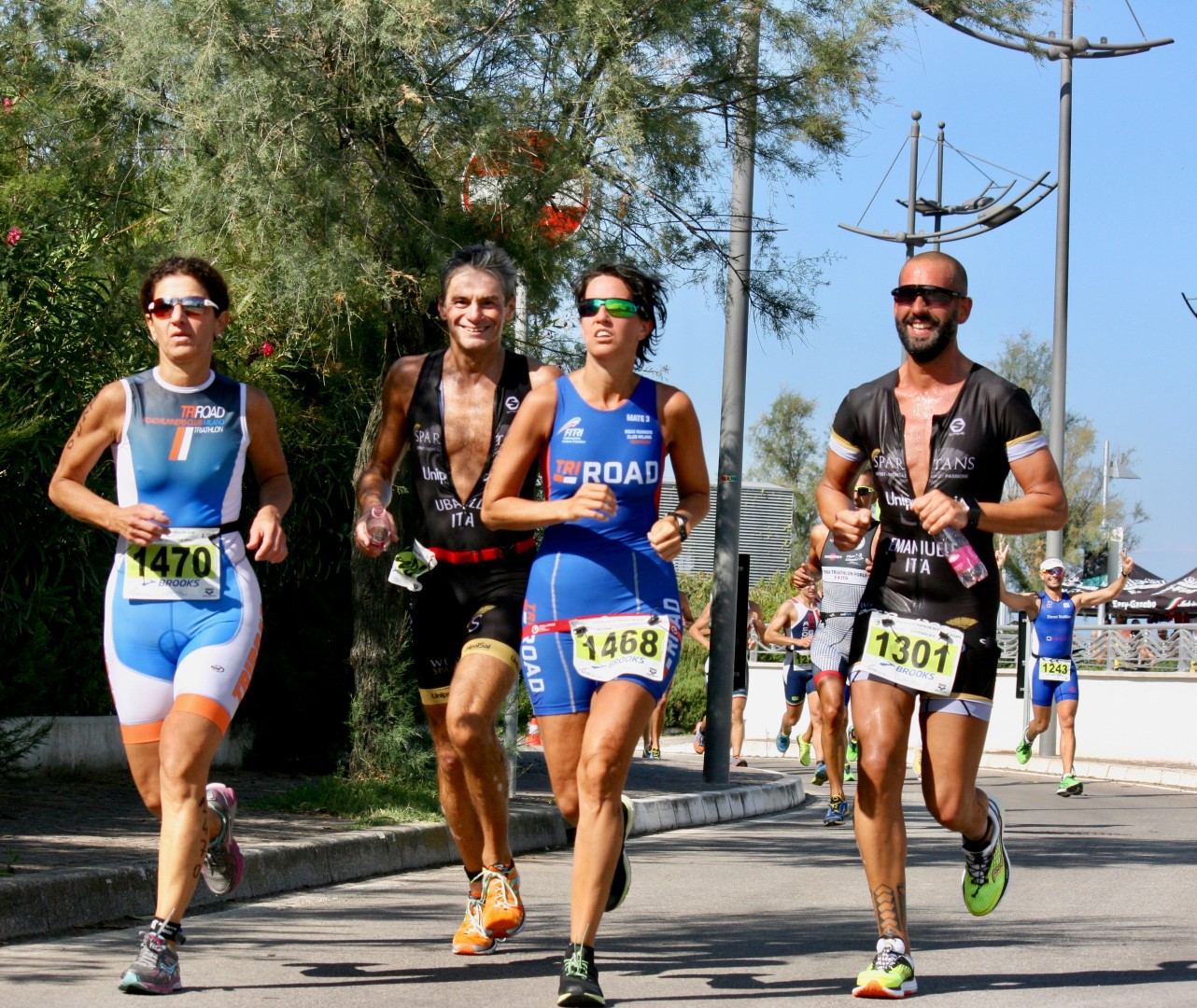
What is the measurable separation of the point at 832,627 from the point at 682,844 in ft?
6.78

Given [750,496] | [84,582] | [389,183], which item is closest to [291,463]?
[84,582]

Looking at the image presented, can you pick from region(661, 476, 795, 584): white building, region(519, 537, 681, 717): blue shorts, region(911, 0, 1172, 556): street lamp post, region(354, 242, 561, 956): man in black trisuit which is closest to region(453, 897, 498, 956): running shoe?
region(354, 242, 561, 956): man in black trisuit

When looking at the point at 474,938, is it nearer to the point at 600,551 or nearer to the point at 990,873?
the point at 600,551

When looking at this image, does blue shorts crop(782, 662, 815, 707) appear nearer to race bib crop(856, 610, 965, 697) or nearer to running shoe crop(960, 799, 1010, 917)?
running shoe crop(960, 799, 1010, 917)

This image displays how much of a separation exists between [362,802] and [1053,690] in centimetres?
957

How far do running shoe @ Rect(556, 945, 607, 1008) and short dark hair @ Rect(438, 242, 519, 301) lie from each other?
8.29 ft

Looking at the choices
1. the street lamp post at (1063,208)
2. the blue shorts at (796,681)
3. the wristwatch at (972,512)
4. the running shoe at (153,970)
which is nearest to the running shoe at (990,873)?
the wristwatch at (972,512)

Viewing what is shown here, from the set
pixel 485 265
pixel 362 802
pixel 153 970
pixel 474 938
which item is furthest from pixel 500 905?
pixel 362 802

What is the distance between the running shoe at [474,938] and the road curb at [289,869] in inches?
61.1

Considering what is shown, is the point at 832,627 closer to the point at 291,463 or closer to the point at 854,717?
the point at 291,463

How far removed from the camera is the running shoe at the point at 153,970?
524 cm

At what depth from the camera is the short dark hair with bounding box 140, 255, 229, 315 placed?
5.85m

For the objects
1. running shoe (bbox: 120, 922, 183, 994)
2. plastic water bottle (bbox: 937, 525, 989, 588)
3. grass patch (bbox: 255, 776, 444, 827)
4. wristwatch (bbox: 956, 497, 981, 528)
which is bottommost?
running shoe (bbox: 120, 922, 183, 994)

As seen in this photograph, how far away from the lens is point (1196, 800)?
56.9ft
